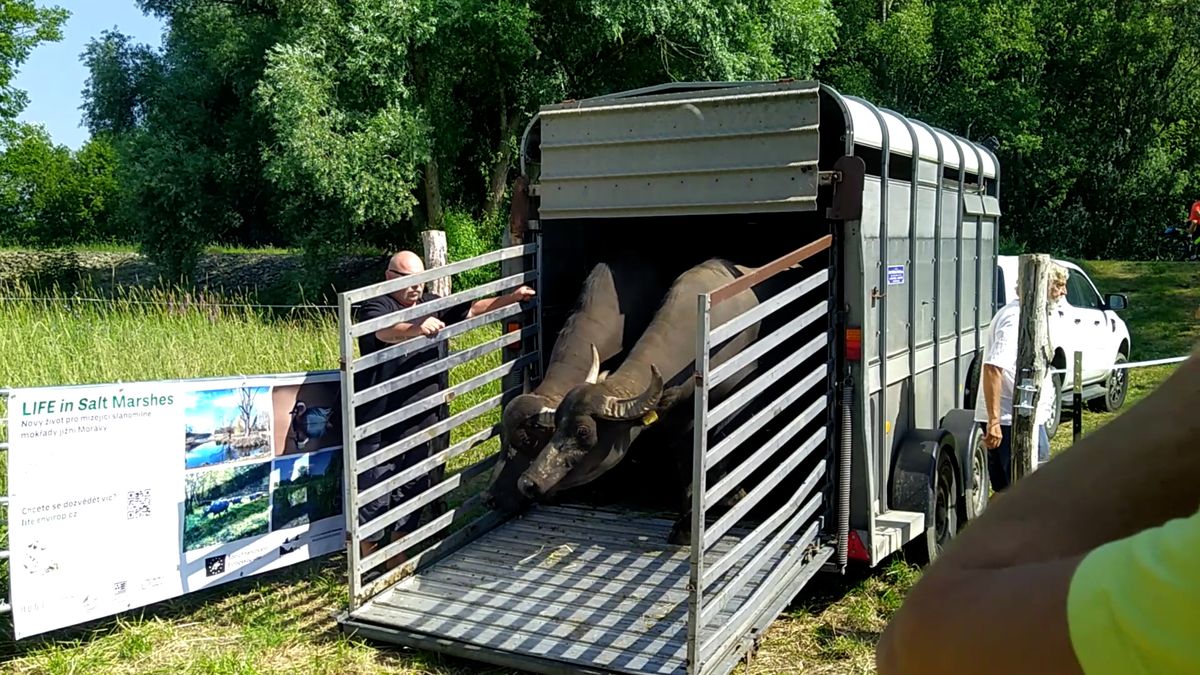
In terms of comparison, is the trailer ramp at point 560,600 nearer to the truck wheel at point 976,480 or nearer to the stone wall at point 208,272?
the truck wheel at point 976,480

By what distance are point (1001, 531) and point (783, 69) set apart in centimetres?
2424

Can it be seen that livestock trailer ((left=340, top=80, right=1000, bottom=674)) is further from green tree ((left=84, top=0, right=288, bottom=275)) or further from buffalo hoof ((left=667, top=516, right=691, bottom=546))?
green tree ((left=84, top=0, right=288, bottom=275))

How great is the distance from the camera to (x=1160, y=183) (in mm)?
31875

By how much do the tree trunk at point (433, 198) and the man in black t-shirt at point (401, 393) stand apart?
15855 millimetres

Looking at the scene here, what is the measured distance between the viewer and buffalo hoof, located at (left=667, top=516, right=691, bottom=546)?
6395 millimetres

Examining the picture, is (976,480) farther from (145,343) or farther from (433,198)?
(433,198)

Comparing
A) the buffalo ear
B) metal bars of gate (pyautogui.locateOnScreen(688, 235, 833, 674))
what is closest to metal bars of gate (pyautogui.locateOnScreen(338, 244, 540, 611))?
the buffalo ear

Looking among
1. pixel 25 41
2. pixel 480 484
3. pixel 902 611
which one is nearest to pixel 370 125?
pixel 480 484

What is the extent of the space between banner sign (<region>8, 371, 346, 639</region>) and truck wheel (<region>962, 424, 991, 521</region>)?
4.50 meters

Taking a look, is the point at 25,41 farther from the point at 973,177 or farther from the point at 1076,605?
the point at 1076,605

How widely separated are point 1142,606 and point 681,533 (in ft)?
18.6

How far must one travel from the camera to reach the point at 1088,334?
507 inches

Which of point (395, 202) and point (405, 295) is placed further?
point (395, 202)

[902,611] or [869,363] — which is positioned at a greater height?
[902,611]
